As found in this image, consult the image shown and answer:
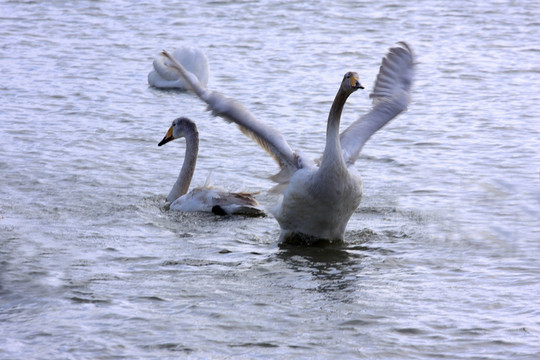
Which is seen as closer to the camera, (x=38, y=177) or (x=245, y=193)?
(x=245, y=193)

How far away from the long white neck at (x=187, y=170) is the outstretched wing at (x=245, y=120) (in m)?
1.62

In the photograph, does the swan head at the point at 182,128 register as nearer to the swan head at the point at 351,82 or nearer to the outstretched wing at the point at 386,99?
the outstretched wing at the point at 386,99

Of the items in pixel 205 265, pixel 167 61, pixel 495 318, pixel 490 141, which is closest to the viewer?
pixel 495 318

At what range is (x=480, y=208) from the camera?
379 inches

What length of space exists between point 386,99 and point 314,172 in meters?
1.77

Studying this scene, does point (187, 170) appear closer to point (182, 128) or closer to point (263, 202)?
point (182, 128)

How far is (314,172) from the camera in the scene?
7.95 m

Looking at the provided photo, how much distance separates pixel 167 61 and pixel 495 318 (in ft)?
12.7

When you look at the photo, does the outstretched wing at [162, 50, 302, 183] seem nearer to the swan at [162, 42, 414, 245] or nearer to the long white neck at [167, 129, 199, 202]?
the swan at [162, 42, 414, 245]

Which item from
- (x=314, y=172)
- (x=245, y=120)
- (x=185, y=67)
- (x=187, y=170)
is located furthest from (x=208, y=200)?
(x=185, y=67)

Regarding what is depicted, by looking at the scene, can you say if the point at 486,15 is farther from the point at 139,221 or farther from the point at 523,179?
the point at 139,221

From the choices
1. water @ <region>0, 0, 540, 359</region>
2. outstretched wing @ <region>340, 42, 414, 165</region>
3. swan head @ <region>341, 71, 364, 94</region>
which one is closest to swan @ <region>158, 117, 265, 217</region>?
water @ <region>0, 0, 540, 359</region>

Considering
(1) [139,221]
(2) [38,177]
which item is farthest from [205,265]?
(2) [38,177]

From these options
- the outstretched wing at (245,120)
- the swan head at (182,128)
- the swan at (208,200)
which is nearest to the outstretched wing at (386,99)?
the outstretched wing at (245,120)
